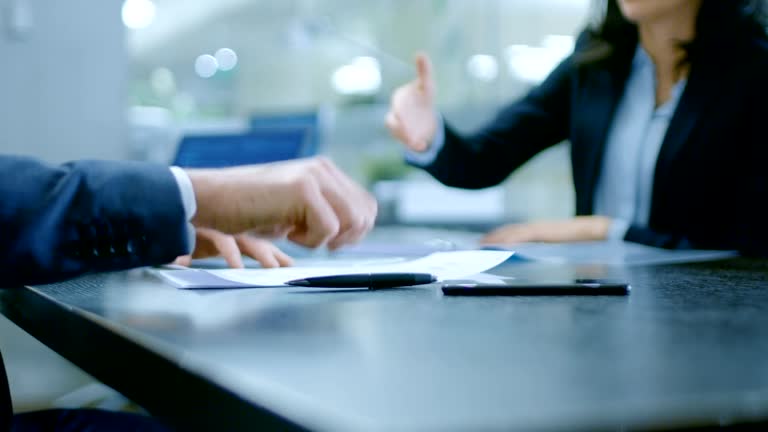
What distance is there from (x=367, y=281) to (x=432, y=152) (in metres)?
0.86

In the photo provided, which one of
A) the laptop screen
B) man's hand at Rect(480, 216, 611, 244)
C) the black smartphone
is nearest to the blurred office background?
the laptop screen

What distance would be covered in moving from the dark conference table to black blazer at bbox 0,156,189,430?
3cm

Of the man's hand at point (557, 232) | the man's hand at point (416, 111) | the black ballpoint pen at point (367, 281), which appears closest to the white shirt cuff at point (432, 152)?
the man's hand at point (416, 111)

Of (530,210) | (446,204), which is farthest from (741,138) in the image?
(530,210)

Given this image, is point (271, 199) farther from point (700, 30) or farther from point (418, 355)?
point (700, 30)

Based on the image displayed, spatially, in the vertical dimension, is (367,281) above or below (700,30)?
below

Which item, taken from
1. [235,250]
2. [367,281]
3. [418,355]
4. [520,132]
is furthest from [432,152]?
[418,355]

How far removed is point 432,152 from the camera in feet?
4.64

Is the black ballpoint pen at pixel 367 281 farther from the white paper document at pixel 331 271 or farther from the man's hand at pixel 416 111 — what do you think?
the man's hand at pixel 416 111

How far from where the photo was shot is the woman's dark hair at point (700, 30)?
4.70ft

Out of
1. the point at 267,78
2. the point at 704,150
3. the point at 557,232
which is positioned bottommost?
the point at 557,232

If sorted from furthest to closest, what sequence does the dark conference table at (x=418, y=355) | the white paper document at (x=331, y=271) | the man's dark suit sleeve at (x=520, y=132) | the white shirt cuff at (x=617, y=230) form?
the man's dark suit sleeve at (x=520, y=132) → the white shirt cuff at (x=617, y=230) → the white paper document at (x=331, y=271) → the dark conference table at (x=418, y=355)

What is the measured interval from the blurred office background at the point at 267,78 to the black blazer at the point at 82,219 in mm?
807

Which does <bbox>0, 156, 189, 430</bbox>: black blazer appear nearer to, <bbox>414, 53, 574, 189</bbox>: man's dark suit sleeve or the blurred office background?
the blurred office background
